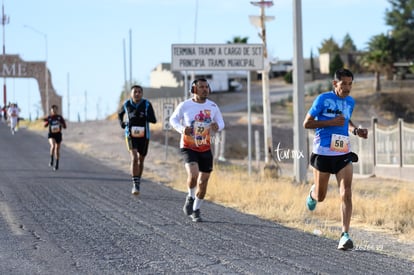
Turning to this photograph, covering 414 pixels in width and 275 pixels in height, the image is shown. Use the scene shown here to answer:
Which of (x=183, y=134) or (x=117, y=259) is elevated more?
(x=183, y=134)

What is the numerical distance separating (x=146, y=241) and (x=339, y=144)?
2472 mm

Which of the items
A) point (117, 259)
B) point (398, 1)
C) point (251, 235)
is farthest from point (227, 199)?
point (398, 1)

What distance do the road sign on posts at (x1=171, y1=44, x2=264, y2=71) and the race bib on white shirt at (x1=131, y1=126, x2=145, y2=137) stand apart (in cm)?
595

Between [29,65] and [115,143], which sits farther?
[29,65]

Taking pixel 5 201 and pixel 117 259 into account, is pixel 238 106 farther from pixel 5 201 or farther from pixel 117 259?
pixel 117 259

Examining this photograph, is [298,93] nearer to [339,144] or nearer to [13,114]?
[339,144]

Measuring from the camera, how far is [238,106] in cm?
6788

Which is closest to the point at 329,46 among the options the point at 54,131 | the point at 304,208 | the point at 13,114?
the point at 13,114

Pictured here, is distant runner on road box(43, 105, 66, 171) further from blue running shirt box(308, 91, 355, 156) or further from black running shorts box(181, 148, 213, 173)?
blue running shirt box(308, 91, 355, 156)

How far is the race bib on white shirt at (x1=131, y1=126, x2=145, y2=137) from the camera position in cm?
1557

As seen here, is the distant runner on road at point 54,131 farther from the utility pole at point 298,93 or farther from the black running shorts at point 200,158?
the black running shorts at point 200,158

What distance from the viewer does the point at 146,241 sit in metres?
9.75

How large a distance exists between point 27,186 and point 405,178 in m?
13.6

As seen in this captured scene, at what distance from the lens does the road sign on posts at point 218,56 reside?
70.0 feet
